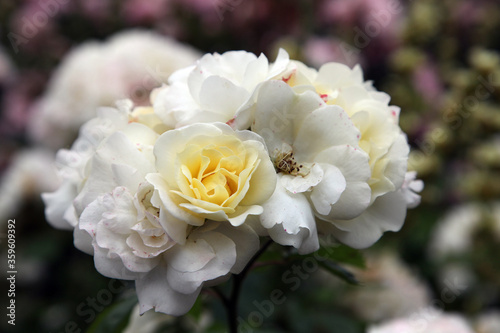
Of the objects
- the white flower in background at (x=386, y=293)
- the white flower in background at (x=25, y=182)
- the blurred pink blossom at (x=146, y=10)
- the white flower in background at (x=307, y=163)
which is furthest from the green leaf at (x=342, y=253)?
the blurred pink blossom at (x=146, y=10)

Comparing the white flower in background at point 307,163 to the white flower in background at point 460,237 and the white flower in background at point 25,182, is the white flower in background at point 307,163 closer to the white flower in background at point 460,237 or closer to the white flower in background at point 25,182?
the white flower in background at point 460,237

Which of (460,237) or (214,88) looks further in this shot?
(460,237)

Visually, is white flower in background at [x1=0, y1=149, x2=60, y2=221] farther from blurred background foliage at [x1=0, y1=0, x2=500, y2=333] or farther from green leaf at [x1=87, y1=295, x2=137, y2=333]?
green leaf at [x1=87, y1=295, x2=137, y2=333]

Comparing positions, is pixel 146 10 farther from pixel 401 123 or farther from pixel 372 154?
pixel 372 154

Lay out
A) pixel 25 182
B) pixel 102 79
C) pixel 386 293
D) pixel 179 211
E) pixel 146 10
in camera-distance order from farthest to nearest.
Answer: pixel 146 10 < pixel 25 182 < pixel 102 79 < pixel 386 293 < pixel 179 211

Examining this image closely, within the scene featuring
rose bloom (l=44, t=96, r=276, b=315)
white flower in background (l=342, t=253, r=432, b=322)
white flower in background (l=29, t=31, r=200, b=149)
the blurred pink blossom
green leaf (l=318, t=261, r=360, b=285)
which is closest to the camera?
rose bloom (l=44, t=96, r=276, b=315)

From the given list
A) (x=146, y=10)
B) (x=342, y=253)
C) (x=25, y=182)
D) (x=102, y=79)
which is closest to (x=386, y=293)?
(x=342, y=253)

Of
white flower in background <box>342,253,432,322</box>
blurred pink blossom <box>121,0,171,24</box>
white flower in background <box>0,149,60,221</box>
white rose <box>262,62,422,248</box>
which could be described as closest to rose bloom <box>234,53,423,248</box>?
white rose <box>262,62,422,248</box>
